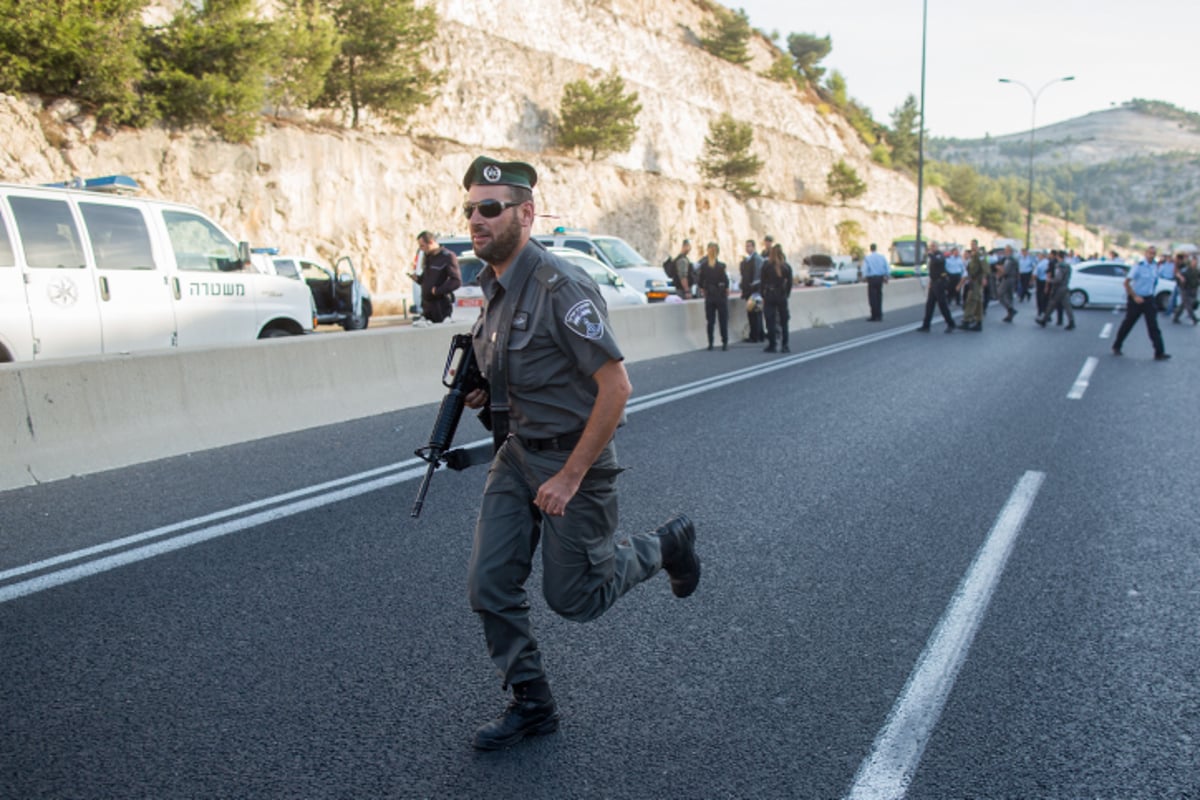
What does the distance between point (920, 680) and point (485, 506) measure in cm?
171

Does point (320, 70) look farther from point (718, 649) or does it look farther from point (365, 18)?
point (718, 649)

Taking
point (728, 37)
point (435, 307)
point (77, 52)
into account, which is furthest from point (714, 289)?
point (728, 37)

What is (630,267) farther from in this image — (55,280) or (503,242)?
(503,242)

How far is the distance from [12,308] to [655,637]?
22.3ft

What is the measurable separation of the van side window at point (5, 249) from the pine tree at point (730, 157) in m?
57.5

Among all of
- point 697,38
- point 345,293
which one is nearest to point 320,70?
point 345,293

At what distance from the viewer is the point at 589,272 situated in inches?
616

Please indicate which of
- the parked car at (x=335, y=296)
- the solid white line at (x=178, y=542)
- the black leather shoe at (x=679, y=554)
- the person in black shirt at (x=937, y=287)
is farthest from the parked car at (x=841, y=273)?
the black leather shoe at (x=679, y=554)

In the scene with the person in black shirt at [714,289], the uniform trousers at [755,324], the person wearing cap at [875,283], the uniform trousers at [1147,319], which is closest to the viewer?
the uniform trousers at [1147,319]

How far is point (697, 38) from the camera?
241 feet

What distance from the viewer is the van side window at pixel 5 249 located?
320 inches

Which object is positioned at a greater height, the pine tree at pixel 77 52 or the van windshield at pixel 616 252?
the pine tree at pixel 77 52

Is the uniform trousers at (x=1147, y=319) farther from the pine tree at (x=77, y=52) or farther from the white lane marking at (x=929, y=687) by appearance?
the pine tree at (x=77, y=52)

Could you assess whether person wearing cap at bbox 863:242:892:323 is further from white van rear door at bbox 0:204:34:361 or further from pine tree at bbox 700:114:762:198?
pine tree at bbox 700:114:762:198
